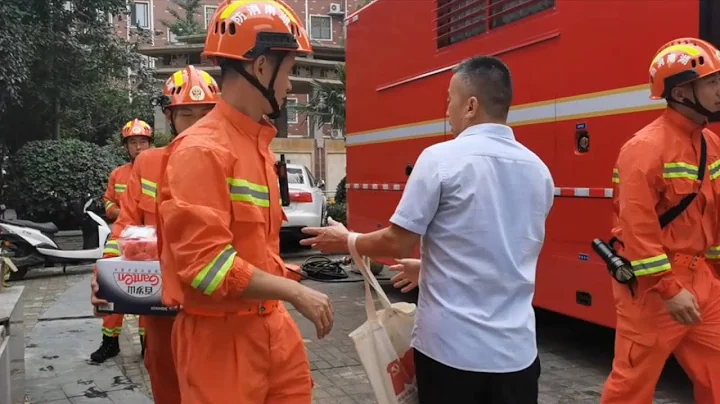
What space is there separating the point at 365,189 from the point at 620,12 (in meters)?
4.18

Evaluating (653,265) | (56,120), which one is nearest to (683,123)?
(653,265)

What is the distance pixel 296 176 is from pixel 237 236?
11.5 meters

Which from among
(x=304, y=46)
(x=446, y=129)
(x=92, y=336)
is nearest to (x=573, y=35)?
(x=446, y=129)

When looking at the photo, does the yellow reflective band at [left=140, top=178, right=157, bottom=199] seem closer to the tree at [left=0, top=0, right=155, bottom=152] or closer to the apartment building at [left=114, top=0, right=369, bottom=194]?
the tree at [left=0, top=0, right=155, bottom=152]

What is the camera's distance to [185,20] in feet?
127

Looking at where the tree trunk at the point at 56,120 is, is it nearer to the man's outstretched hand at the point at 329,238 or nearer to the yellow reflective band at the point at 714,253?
the man's outstretched hand at the point at 329,238

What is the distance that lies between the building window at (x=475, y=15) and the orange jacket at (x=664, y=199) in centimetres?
241

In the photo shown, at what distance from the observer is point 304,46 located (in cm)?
235

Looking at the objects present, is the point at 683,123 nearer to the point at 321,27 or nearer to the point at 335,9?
the point at 335,9

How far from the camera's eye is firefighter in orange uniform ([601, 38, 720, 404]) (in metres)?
3.19

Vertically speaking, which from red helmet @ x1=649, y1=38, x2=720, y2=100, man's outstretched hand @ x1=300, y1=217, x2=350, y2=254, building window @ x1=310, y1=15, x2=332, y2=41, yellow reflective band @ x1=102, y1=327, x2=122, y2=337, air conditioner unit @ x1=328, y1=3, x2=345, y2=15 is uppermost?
air conditioner unit @ x1=328, y1=3, x2=345, y2=15

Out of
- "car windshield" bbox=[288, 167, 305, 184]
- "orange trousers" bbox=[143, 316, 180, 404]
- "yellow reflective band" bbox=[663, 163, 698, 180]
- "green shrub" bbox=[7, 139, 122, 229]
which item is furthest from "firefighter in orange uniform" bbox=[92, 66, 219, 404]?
"green shrub" bbox=[7, 139, 122, 229]

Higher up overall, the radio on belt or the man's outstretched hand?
the man's outstretched hand

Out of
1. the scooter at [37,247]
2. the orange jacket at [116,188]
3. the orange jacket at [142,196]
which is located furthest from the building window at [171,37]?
the orange jacket at [142,196]
